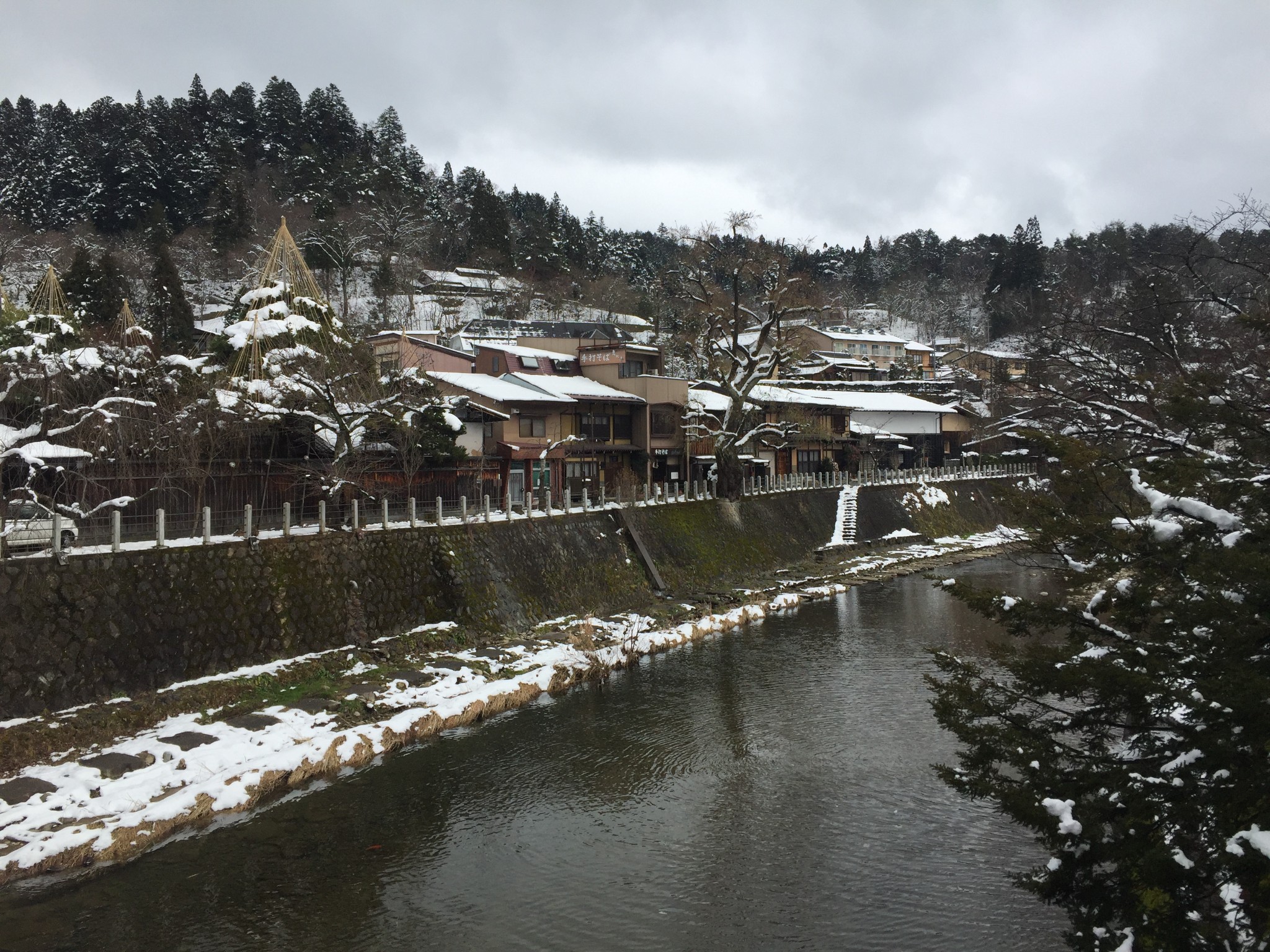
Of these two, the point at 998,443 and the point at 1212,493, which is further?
the point at 998,443

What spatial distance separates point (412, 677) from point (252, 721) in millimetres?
3257

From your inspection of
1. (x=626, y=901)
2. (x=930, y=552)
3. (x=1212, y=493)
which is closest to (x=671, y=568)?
(x=930, y=552)

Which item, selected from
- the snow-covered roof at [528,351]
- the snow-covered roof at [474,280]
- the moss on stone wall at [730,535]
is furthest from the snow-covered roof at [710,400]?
the snow-covered roof at [474,280]

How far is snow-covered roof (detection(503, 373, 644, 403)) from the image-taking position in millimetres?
32969

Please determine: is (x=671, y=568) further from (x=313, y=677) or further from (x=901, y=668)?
(x=313, y=677)

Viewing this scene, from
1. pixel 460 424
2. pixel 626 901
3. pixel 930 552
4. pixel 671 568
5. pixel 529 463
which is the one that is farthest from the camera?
pixel 930 552

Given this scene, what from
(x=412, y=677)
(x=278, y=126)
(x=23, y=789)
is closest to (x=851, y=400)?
(x=412, y=677)

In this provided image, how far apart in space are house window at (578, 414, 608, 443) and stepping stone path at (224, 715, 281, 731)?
2150 centimetres

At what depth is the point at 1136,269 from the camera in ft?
43.1

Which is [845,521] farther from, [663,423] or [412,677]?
[412,677]

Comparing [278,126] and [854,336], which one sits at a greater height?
[278,126]

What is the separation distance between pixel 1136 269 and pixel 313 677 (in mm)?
15691

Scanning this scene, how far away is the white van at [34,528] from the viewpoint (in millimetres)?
13477

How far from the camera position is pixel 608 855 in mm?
10297
